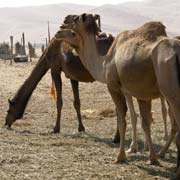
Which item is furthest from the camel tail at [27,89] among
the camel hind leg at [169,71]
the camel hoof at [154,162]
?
the camel hind leg at [169,71]

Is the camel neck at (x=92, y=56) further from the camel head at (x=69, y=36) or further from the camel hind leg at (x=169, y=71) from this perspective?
the camel hind leg at (x=169, y=71)

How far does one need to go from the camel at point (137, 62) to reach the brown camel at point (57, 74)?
2498mm

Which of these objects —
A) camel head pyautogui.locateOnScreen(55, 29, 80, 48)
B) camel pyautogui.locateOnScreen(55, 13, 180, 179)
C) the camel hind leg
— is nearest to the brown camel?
camel pyautogui.locateOnScreen(55, 13, 180, 179)

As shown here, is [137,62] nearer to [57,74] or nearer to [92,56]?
[92,56]

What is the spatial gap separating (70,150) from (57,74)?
11.0ft

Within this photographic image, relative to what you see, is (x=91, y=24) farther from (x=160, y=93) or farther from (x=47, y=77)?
(x=47, y=77)

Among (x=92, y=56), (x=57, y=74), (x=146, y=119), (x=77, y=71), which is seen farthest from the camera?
(x=57, y=74)

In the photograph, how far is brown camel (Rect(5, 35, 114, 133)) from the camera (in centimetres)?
1217

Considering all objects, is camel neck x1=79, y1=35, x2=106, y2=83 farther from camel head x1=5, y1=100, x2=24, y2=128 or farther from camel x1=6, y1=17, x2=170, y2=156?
camel head x1=5, y1=100, x2=24, y2=128

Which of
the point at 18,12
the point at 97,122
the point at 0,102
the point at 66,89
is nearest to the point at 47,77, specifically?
the point at 66,89

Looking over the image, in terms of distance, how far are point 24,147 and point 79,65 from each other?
2.72 m

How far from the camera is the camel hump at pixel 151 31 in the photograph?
800cm

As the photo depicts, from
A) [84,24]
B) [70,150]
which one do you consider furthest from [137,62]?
[70,150]

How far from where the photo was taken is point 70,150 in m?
9.88
